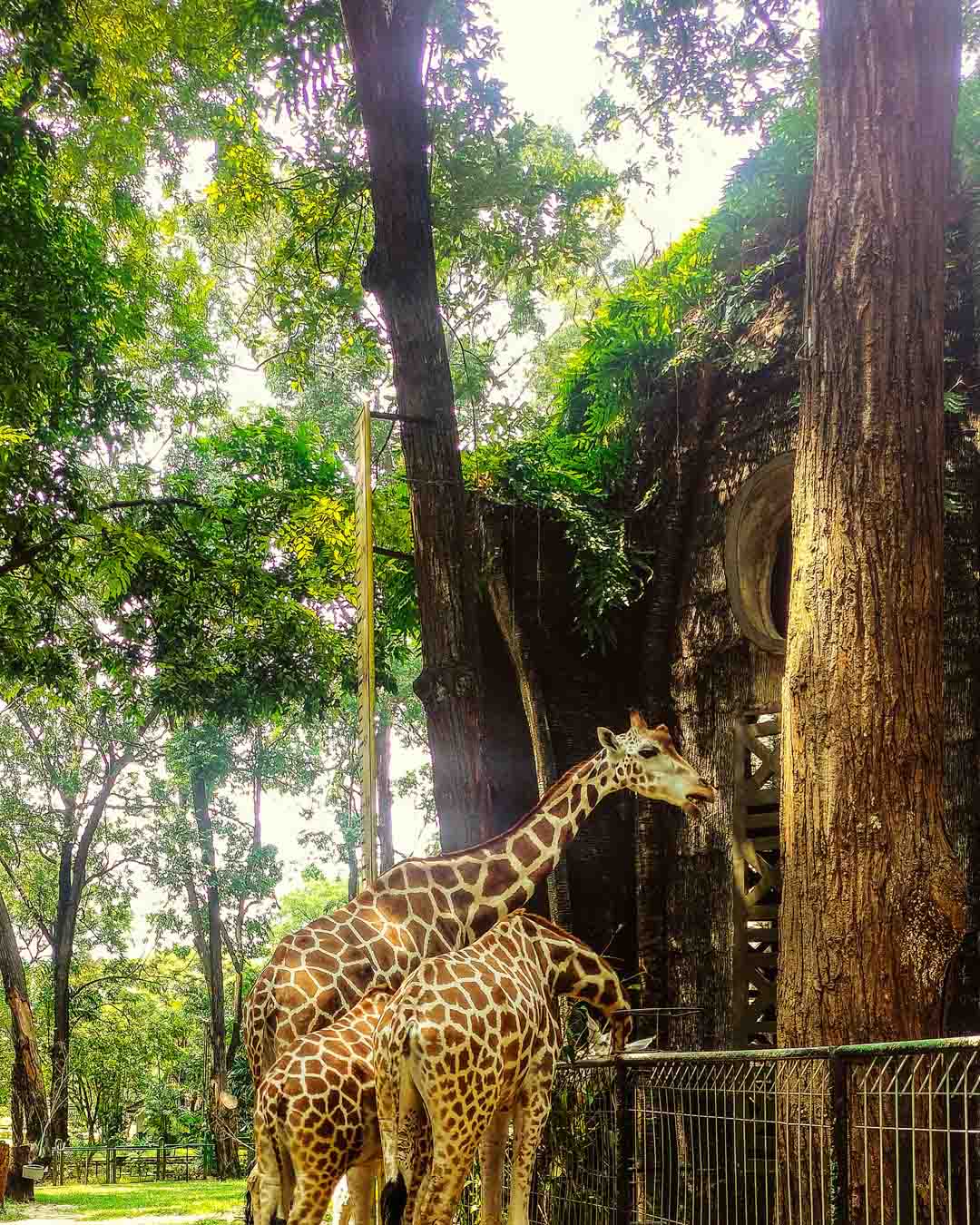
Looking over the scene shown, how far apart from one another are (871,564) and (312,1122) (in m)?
3.63

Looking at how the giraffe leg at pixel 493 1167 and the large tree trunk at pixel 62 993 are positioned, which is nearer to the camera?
the giraffe leg at pixel 493 1167

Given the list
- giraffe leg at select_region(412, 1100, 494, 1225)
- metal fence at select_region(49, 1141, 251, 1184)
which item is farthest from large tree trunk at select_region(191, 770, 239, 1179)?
giraffe leg at select_region(412, 1100, 494, 1225)

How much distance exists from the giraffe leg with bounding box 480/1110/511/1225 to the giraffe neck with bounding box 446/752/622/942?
0.99 m

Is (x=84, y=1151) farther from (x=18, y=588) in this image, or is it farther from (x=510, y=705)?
(x=510, y=705)

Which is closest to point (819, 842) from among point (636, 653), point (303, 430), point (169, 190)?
point (636, 653)

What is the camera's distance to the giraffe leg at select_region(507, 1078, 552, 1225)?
19.9 feet

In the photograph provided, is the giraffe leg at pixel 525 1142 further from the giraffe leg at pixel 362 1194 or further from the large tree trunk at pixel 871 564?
the large tree trunk at pixel 871 564

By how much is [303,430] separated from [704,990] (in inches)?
329

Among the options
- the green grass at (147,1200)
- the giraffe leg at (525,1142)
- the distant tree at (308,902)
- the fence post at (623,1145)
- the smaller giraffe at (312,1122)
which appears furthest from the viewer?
the distant tree at (308,902)

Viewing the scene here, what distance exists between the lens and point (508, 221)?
532 inches

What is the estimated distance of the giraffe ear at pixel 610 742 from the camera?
7.86 metres

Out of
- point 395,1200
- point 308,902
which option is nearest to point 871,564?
point 395,1200

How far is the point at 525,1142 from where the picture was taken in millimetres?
6121

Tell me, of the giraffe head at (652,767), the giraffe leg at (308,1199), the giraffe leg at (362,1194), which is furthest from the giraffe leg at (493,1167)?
the giraffe head at (652,767)
